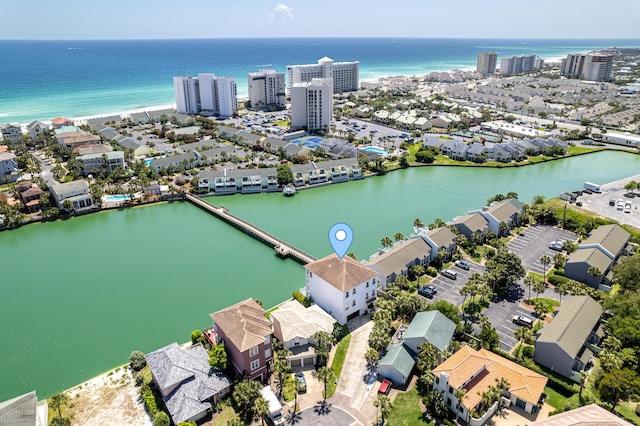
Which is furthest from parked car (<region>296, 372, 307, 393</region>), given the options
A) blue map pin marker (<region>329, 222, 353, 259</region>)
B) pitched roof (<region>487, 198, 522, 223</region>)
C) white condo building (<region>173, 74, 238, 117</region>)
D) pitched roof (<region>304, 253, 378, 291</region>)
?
white condo building (<region>173, 74, 238, 117</region>)

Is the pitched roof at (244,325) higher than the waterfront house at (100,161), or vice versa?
the waterfront house at (100,161)

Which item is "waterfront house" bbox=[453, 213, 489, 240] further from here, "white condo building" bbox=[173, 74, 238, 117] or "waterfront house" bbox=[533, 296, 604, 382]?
"white condo building" bbox=[173, 74, 238, 117]

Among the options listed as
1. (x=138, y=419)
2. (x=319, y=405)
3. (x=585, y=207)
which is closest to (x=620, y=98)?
(x=585, y=207)

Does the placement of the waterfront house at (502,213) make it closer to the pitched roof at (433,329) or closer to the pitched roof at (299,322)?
the pitched roof at (433,329)

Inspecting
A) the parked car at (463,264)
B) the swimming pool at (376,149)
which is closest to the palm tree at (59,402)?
the parked car at (463,264)

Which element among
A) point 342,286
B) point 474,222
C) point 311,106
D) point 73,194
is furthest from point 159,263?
point 311,106

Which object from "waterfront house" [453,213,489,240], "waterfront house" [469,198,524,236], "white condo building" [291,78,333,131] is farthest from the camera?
"white condo building" [291,78,333,131]
